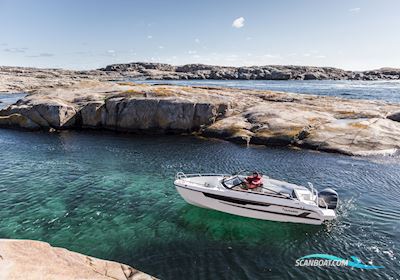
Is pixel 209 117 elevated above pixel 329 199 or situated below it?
above

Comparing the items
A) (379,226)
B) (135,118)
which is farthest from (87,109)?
(379,226)

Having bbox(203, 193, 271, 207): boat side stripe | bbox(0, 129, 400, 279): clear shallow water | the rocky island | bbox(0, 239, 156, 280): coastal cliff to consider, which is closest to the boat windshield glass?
bbox(203, 193, 271, 207): boat side stripe

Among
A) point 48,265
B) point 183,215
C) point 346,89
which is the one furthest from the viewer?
point 346,89

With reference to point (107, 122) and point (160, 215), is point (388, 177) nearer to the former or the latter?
point (160, 215)

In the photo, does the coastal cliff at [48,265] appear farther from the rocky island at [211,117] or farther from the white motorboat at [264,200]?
the rocky island at [211,117]

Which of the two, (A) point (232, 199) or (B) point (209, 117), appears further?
(B) point (209, 117)

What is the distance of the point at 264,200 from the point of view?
23219 millimetres

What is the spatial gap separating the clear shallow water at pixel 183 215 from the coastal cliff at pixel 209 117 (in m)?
6.07

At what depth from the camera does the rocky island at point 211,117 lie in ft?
148

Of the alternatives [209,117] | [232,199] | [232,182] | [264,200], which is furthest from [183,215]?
[209,117]

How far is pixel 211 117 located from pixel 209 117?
39 cm

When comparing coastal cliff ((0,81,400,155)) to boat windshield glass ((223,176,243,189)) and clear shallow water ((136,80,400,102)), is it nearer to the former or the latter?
boat windshield glass ((223,176,243,189))

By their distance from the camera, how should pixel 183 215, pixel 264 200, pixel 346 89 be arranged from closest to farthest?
1. pixel 264 200
2. pixel 183 215
3. pixel 346 89

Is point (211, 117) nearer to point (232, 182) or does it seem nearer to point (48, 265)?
point (232, 182)
